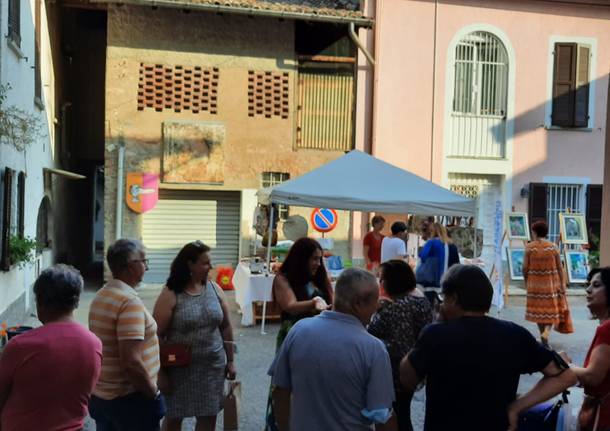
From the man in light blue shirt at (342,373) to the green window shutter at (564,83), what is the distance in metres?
14.6

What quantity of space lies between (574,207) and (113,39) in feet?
37.5

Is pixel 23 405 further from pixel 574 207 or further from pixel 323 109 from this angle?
pixel 574 207

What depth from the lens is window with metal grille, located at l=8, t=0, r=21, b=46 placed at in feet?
29.4

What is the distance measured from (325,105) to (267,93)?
1.36 meters

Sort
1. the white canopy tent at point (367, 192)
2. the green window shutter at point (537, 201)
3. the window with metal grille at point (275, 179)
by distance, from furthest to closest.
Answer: the green window shutter at point (537, 201), the window with metal grille at point (275, 179), the white canopy tent at point (367, 192)

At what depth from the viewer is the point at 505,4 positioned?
1580 cm

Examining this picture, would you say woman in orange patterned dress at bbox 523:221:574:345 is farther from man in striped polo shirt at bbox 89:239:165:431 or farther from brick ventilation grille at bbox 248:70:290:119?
brick ventilation grille at bbox 248:70:290:119

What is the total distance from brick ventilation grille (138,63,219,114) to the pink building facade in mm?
3494

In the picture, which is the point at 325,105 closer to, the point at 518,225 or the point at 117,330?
the point at 518,225

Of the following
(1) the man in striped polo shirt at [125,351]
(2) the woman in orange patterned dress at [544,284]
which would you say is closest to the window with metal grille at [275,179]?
(2) the woman in orange patterned dress at [544,284]

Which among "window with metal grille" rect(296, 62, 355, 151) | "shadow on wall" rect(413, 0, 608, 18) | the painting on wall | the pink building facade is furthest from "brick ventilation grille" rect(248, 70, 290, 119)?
"shadow on wall" rect(413, 0, 608, 18)

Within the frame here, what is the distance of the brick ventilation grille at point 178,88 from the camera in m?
14.6

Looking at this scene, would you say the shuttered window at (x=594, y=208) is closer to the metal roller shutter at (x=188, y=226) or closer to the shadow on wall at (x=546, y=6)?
the shadow on wall at (x=546, y=6)

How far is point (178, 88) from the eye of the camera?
14.7m
